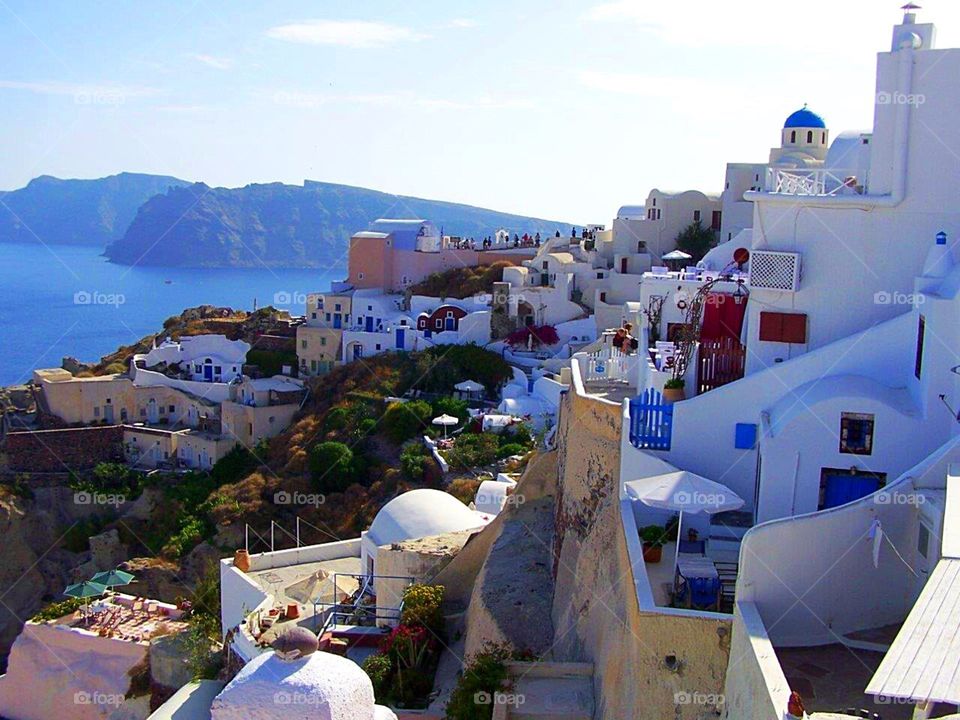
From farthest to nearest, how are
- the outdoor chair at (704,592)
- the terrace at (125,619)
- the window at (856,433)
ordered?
1. the terrace at (125,619)
2. the window at (856,433)
3. the outdoor chair at (704,592)

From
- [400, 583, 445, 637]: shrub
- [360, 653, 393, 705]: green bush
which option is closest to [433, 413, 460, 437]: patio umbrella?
[400, 583, 445, 637]: shrub

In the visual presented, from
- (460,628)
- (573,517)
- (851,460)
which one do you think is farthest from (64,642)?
(851,460)

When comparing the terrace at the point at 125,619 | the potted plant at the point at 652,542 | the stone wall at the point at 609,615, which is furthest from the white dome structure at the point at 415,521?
the potted plant at the point at 652,542

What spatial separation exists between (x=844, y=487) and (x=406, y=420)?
28.4 metres

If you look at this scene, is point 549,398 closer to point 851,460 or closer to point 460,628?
point 460,628

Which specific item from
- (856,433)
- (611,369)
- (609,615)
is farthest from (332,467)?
(856,433)

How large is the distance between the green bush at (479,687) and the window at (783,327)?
202 inches

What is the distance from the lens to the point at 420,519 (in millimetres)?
21125

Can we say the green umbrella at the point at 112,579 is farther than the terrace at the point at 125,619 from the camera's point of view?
Yes

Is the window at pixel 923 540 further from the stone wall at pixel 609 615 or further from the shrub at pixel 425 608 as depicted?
the shrub at pixel 425 608

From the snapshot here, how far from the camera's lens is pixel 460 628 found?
668 inches

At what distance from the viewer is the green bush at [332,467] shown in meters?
38.6

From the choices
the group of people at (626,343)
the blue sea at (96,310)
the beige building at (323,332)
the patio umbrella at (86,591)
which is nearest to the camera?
the group of people at (626,343)

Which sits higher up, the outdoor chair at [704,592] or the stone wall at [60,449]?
the outdoor chair at [704,592]
